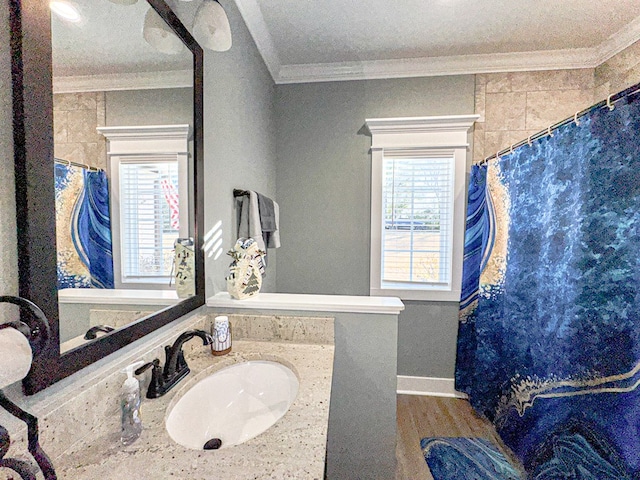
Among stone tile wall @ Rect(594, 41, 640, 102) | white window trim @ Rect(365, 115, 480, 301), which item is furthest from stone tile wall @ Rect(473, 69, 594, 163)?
white window trim @ Rect(365, 115, 480, 301)

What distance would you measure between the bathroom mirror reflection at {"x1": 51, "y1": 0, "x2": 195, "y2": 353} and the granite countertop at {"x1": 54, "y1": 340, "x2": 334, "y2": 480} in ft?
0.79

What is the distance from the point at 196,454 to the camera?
614mm

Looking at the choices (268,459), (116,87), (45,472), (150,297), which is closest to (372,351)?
(268,459)

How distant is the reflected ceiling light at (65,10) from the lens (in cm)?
61

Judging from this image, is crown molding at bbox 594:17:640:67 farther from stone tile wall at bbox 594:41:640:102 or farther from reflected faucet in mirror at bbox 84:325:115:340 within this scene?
reflected faucet in mirror at bbox 84:325:115:340

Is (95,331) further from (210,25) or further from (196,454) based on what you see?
(210,25)

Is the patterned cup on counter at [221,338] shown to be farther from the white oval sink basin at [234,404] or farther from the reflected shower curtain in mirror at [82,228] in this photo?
the reflected shower curtain in mirror at [82,228]

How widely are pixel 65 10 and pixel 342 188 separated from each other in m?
1.91

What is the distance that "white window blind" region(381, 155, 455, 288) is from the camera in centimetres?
227

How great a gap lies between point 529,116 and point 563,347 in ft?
5.80

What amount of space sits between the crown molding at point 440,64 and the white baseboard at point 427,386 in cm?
250

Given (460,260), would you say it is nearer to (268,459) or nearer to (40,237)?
(268,459)

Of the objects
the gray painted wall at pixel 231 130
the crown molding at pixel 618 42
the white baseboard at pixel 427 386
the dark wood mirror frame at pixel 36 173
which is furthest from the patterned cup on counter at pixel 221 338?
the crown molding at pixel 618 42

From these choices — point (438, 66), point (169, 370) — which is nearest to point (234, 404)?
point (169, 370)
